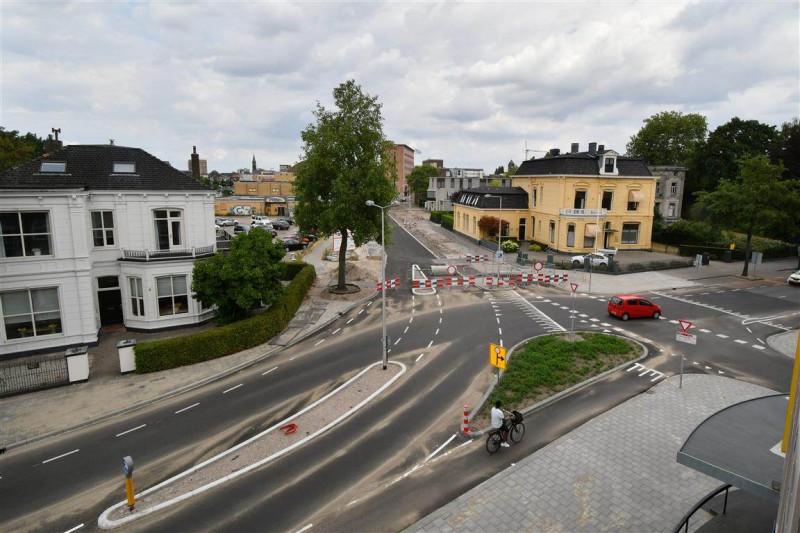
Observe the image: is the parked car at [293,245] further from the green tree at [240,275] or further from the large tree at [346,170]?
the green tree at [240,275]

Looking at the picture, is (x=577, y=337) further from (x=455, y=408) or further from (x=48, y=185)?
(x=48, y=185)

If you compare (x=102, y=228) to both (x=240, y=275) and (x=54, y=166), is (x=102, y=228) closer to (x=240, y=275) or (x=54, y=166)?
(x=54, y=166)

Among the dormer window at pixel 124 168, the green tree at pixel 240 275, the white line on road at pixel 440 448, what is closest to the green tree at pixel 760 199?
the white line on road at pixel 440 448

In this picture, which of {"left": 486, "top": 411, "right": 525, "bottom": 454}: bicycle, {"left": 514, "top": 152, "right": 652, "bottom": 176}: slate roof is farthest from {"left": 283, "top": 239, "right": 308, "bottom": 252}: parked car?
{"left": 486, "top": 411, "right": 525, "bottom": 454}: bicycle

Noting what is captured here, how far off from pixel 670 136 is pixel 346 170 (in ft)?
240

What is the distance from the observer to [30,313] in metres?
22.2

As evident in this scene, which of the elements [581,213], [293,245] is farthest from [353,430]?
[293,245]

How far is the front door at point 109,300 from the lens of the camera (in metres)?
26.0

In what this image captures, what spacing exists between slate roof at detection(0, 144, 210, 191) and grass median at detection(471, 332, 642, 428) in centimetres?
2007

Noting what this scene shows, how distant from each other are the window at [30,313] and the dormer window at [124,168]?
293 inches

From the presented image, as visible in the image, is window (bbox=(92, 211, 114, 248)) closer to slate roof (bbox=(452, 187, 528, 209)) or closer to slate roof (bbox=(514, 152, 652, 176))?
slate roof (bbox=(452, 187, 528, 209))

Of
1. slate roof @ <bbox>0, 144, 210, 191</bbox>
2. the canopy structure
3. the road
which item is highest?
slate roof @ <bbox>0, 144, 210, 191</bbox>

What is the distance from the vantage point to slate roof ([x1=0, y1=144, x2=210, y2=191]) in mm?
23495

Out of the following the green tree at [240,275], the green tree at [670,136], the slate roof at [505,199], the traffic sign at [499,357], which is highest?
the green tree at [670,136]
